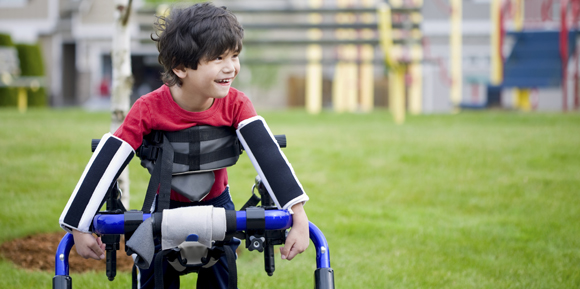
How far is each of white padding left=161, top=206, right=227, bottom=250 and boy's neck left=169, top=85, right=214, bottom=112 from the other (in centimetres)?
46

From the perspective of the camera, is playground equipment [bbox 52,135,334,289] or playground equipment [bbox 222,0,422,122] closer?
playground equipment [bbox 52,135,334,289]

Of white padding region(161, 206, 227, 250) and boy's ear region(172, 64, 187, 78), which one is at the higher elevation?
boy's ear region(172, 64, 187, 78)

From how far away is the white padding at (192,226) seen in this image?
1.40 m

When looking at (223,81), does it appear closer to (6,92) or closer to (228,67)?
(228,67)

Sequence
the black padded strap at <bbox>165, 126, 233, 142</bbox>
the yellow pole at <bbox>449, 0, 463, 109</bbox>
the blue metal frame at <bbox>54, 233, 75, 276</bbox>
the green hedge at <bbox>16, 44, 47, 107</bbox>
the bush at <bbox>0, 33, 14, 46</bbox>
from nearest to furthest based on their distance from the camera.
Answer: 1. the blue metal frame at <bbox>54, 233, 75, 276</bbox>
2. the black padded strap at <bbox>165, 126, 233, 142</bbox>
3. the yellow pole at <bbox>449, 0, 463, 109</bbox>
4. the bush at <bbox>0, 33, 14, 46</bbox>
5. the green hedge at <bbox>16, 44, 47, 107</bbox>

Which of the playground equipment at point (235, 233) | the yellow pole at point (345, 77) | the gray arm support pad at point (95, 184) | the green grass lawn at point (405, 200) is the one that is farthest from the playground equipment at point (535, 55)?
the gray arm support pad at point (95, 184)

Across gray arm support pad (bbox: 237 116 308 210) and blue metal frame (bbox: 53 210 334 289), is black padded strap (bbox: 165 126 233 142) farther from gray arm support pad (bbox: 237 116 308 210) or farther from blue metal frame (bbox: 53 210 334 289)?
blue metal frame (bbox: 53 210 334 289)

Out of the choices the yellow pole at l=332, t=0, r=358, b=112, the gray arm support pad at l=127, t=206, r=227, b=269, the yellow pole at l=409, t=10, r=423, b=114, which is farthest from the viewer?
the yellow pole at l=332, t=0, r=358, b=112

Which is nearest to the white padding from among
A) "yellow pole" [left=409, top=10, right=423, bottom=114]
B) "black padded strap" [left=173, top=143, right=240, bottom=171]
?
"black padded strap" [left=173, top=143, right=240, bottom=171]

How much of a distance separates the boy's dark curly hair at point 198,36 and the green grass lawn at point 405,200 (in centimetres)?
154

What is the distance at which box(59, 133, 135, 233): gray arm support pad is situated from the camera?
4.96 feet

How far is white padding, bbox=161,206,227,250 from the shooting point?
55.3 inches

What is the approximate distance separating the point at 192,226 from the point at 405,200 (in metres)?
3.26

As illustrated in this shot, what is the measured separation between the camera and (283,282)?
2.84 m
